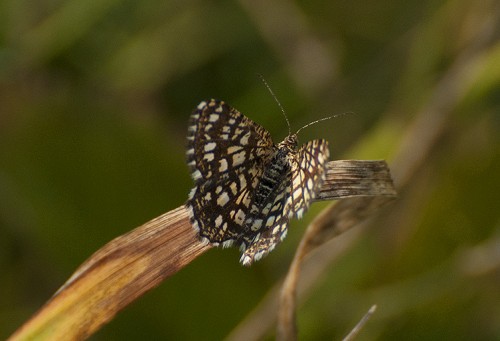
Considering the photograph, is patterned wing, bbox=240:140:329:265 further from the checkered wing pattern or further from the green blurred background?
the green blurred background

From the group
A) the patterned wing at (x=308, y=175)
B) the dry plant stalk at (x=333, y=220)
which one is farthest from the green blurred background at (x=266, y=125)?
the patterned wing at (x=308, y=175)

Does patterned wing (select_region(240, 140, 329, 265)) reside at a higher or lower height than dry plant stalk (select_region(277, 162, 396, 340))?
higher

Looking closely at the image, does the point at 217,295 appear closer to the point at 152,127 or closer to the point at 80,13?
the point at 152,127

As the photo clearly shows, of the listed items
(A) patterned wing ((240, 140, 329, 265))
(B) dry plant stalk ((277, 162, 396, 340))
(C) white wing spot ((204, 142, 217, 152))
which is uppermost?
(C) white wing spot ((204, 142, 217, 152))

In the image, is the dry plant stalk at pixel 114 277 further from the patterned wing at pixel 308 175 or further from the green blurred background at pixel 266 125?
the green blurred background at pixel 266 125

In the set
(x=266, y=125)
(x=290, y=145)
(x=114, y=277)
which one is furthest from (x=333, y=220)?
(x=266, y=125)

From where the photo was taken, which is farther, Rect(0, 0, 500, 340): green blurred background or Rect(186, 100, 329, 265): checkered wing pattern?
Rect(0, 0, 500, 340): green blurred background

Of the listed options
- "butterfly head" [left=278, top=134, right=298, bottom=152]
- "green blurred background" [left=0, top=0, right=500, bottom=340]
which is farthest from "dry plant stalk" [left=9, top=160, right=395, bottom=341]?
"green blurred background" [left=0, top=0, right=500, bottom=340]
